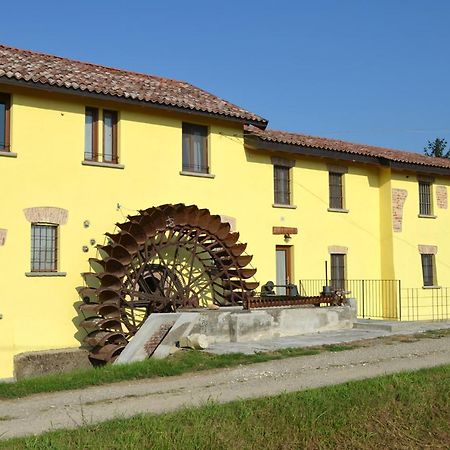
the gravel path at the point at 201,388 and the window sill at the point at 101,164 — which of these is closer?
the gravel path at the point at 201,388

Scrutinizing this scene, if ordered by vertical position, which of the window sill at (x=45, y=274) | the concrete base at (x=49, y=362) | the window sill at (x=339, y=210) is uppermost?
the window sill at (x=339, y=210)

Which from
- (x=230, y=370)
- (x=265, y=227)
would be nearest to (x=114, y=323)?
(x=230, y=370)

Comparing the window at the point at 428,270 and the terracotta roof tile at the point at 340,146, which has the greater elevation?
the terracotta roof tile at the point at 340,146

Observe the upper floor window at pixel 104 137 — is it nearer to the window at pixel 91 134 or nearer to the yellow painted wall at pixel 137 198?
the window at pixel 91 134

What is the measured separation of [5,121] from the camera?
1449 cm

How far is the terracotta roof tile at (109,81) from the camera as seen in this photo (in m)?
14.6

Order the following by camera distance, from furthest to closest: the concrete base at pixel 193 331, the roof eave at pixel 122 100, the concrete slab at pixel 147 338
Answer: the roof eave at pixel 122 100 → the concrete base at pixel 193 331 → the concrete slab at pixel 147 338

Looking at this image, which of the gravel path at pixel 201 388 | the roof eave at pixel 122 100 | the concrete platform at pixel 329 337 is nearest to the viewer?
the gravel path at pixel 201 388

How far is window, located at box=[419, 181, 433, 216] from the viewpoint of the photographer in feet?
73.3

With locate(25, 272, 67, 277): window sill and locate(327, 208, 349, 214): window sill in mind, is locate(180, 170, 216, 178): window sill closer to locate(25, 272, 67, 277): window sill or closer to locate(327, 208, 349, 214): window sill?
locate(25, 272, 67, 277): window sill

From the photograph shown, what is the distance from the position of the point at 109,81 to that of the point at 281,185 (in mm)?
5882

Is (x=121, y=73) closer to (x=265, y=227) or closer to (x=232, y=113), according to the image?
(x=232, y=113)

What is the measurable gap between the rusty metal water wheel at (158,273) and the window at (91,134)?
190cm

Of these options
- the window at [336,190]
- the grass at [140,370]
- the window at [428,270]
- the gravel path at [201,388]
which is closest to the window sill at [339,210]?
the window at [336,190]
